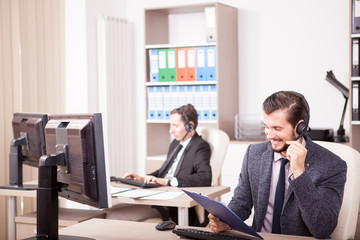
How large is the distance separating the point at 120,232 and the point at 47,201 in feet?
1.16

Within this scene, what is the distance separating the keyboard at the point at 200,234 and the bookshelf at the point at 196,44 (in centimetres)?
248

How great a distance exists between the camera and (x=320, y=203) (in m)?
2.10

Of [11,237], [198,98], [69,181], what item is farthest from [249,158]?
[198,98]

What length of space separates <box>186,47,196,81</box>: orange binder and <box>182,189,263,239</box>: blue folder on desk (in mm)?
2716

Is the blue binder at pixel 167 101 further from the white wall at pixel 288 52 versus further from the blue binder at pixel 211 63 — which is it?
the white wall at pixel 288 52

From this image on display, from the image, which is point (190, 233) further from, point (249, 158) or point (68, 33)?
point (68, 33)

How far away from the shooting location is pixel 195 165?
3.63m

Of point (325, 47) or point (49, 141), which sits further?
point (325, 47)

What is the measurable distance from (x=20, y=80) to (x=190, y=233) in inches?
111

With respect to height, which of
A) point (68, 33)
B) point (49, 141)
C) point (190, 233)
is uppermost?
point (68, 33)

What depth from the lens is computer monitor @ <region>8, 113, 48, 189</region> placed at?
3301mm

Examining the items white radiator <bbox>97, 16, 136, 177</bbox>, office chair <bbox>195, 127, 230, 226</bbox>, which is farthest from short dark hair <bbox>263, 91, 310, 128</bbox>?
white radiator <bbox>97, 16, 136, 177</bbox>

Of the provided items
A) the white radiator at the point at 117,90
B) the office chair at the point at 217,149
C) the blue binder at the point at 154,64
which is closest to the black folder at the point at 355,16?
the office chair at the point at 217,149

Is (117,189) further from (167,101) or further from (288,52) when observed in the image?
(288,52)
